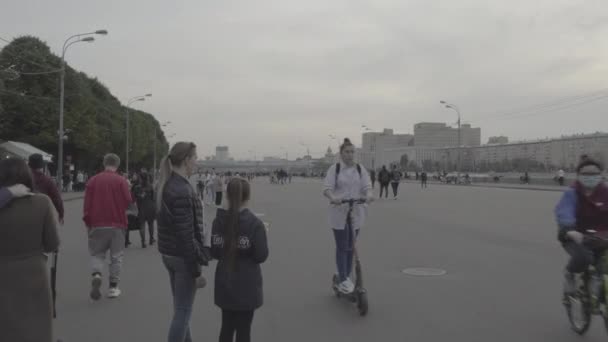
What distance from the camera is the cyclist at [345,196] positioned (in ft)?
23.2

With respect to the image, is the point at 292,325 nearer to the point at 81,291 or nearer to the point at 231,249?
the point at 231,249

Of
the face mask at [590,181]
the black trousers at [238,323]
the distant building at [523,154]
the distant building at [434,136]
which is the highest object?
the distant building at [434,136]

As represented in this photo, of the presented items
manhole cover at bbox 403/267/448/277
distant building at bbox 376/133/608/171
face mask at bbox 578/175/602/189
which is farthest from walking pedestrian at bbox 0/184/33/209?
→ distant building at bbox 376/133/608/171

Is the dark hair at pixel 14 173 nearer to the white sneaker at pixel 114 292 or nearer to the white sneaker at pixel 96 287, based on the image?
the white sneaker at pixel 96 287

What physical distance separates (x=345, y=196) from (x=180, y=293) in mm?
2967

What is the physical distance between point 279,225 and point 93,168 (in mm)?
55551

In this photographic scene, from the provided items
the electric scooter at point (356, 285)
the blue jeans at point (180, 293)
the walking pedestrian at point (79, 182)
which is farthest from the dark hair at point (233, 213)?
the walking pedestrian at point (79, 182)

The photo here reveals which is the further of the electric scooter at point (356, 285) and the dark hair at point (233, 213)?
the electric scooter at point (356, 285)

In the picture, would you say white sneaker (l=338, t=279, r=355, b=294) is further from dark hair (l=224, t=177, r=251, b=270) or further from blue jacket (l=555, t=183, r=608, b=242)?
dark hair (l=224, t=177, r=251, b=270)

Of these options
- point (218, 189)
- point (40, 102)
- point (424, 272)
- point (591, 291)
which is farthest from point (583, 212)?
point (40, 102)

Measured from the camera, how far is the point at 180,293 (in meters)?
4.64

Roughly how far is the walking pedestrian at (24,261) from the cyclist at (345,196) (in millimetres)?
3694

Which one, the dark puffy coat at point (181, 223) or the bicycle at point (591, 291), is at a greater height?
the dark puffy coat at point (181, 223)

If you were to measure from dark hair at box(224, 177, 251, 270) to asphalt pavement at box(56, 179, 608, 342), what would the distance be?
1861mm
